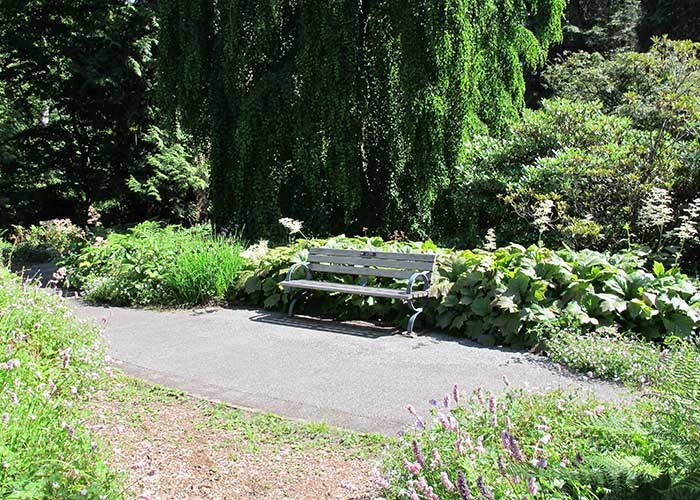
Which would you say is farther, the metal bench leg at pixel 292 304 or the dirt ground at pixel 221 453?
the metal bench leg at pixel 292 304

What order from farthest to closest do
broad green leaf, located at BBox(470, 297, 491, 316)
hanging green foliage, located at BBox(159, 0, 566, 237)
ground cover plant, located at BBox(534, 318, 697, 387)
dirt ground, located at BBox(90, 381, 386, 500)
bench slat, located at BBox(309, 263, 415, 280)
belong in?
hanging green foliage, located at BBox(159, 0, 566, 237) < bench slat, located at BBox(309, 263, 415, 280) < broad green leaf, located at BBox(470, 297, 491, 316) < ground cover plant, located at BBox(534, 318, 697, 387) < dirt ground, located at BBox(90, 381, 386, 500)

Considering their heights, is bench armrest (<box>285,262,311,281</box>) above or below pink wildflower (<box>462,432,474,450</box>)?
below

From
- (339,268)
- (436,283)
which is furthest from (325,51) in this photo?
(436,283)

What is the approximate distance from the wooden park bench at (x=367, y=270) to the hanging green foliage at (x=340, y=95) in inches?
121

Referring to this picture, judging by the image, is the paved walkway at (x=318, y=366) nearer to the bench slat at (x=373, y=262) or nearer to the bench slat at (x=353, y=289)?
the bench slat at (x=353, y=289)

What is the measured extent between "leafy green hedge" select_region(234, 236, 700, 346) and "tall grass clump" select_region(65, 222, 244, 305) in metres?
1.92

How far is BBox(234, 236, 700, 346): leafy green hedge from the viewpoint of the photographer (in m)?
5.16

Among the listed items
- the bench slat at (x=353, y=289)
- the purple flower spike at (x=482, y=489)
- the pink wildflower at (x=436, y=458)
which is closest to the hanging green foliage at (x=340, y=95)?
the bench slat at (x=353, y=289)

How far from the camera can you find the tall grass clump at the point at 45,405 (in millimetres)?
2273

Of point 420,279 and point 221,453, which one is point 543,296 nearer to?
point 420,279

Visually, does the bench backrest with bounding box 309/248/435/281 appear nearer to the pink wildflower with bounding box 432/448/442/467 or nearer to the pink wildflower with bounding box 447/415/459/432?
the pink wildflower with bounding box 447/415/459/432

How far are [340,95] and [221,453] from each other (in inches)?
296

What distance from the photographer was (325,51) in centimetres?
987

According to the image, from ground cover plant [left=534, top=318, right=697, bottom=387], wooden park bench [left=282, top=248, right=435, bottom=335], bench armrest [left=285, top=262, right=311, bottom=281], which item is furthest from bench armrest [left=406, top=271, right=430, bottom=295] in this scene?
bench armrest [left=285, top=262, right=311, bottom=281]
